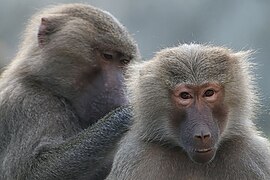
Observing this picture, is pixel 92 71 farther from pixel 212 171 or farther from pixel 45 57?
pixel 212 171

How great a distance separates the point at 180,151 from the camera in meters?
4.77

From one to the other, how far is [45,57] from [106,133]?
720mm

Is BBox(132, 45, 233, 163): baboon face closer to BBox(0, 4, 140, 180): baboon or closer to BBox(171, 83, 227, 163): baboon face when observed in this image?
BBox(171, 83, 227, 163): baboon face

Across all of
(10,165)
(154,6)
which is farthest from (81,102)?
(154,6)

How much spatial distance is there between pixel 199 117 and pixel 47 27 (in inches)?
63.8

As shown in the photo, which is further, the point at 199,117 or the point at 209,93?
the point at 209,93

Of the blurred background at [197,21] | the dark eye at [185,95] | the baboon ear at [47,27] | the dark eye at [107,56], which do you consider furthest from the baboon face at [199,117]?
the blurred background at [197,21]

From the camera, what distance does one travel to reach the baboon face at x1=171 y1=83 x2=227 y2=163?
4430 millimetres

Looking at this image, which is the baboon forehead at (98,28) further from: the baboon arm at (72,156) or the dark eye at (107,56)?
the baboon arm at (72,156)

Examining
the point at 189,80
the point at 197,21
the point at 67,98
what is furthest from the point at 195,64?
the point at 197,21

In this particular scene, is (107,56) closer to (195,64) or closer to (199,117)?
(195,64)

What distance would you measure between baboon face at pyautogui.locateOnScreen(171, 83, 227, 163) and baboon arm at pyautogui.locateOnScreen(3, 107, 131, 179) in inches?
27.4

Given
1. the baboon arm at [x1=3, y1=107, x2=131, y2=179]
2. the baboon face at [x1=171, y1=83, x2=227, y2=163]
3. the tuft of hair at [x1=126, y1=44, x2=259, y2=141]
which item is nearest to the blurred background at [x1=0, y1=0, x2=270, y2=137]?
the baboon arm at [x1=3, y1=107, x2=131, y2=179]

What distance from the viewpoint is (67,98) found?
5.52 meters
